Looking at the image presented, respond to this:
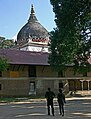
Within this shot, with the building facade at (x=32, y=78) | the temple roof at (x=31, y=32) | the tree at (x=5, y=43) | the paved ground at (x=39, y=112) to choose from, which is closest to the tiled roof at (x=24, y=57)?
the building facade at (x=32, y=78)

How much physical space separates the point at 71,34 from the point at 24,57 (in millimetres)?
16966

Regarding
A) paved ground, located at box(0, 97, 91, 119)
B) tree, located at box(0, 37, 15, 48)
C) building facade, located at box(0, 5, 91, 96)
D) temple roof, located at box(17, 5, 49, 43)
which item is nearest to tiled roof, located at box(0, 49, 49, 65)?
building facade, located at box(0, 5, 91, 96)

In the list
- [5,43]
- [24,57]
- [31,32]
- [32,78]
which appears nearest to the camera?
[32,78]

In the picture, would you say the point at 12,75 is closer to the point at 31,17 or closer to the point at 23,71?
the point at 23,71

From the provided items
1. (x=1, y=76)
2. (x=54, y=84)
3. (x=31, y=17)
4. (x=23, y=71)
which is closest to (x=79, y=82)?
(x=54, y=84)

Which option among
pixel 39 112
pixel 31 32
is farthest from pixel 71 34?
pixel 31 32

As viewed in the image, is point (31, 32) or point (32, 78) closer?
point (32, 78)

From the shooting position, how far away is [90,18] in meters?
35.6

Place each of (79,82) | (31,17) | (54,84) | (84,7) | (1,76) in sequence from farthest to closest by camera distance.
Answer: (31,17) → (79,82) → (54,84) → (1,76) → (84,7)

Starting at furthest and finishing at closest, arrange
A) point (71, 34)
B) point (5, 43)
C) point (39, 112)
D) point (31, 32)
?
point (5, 43) < point (31, 32) < point (71, 34) < point (39, 112)

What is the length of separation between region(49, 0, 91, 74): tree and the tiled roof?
9.39 m

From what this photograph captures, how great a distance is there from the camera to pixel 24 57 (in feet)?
170

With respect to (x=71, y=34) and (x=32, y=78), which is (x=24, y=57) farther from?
(x=71, y=34)

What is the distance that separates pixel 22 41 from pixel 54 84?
50.0ft
